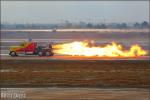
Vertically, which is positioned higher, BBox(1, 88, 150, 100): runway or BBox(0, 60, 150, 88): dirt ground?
BBox(0, 60, 150, 88): dirt ground

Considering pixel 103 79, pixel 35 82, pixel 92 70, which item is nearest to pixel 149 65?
pixel 92 70

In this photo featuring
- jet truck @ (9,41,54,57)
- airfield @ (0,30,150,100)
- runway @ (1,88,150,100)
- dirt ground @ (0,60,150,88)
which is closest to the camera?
runway @ (1,88,150,100)

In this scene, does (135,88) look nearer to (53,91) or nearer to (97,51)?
(53,91)

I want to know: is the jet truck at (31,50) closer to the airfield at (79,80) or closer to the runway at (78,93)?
the airfield at (79,80)

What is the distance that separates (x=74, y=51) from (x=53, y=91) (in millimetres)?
31652

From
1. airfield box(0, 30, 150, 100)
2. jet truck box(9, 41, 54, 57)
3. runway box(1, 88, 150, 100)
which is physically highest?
jet truck box(9, 41, 54, 57)

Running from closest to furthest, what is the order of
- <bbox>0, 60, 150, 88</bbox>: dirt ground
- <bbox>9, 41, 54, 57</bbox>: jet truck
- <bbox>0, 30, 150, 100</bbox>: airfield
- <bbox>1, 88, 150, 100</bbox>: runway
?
1. <bbox>1, 88, 150, 100</bbox>: runway
2. <bbox>0, 30, 150, 100</bbox>: airfield
3. <bbox>0, 60, 150, 88</bbox>: dirt ground
4. <bbox>9, 41, 54, 57</bbox>: jet truck

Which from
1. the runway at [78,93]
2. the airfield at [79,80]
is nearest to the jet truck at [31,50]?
the airfield at [79,80]

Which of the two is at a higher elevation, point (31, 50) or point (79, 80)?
point (31, 50)

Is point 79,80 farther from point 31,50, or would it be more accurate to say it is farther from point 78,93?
point 31,50

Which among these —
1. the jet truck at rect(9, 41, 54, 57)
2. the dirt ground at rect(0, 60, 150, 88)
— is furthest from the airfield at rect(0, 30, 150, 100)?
the jet truck at rect(9, 41, 54, 57)

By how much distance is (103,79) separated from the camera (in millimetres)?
27297

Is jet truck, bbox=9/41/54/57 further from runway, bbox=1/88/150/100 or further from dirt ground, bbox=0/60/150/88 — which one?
runway, bbox=1/88/150/100

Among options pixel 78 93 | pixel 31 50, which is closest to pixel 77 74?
pixel 78 93
